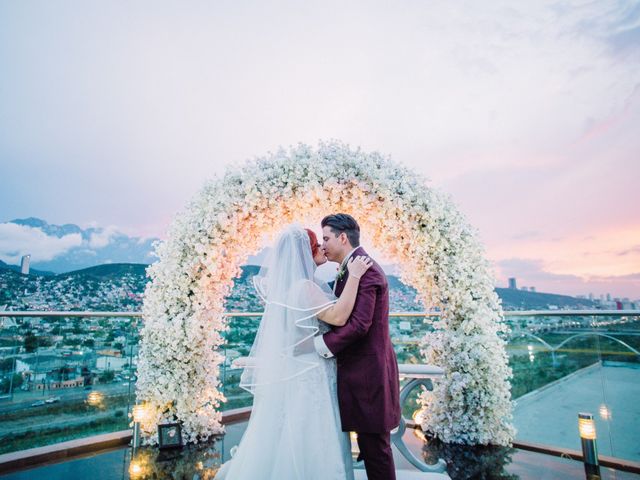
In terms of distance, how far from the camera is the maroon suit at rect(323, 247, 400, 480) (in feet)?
7.12

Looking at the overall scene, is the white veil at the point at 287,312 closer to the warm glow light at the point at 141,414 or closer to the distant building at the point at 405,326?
the warm glow light at the point at 141,414

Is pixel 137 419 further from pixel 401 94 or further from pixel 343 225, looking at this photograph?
pixel 401 94

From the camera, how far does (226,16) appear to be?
7879mm

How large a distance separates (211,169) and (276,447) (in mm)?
3226

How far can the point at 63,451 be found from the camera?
12.1 feet

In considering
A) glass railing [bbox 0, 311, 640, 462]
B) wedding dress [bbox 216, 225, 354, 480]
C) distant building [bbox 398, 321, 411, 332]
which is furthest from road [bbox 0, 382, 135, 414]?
distant building [bbox 398, 321, 411, 332]

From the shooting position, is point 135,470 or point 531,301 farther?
point 531,301

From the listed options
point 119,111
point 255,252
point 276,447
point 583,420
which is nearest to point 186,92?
point 119,111

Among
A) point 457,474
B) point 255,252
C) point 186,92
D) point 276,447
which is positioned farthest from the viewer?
point 186,92

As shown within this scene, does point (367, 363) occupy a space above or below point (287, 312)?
below

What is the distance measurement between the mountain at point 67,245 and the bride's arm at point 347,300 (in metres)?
13.6

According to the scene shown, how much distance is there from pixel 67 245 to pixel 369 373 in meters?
19.1

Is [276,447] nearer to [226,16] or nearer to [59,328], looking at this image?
[59,328]

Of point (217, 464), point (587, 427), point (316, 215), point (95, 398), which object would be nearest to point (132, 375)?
point (95, 398)
